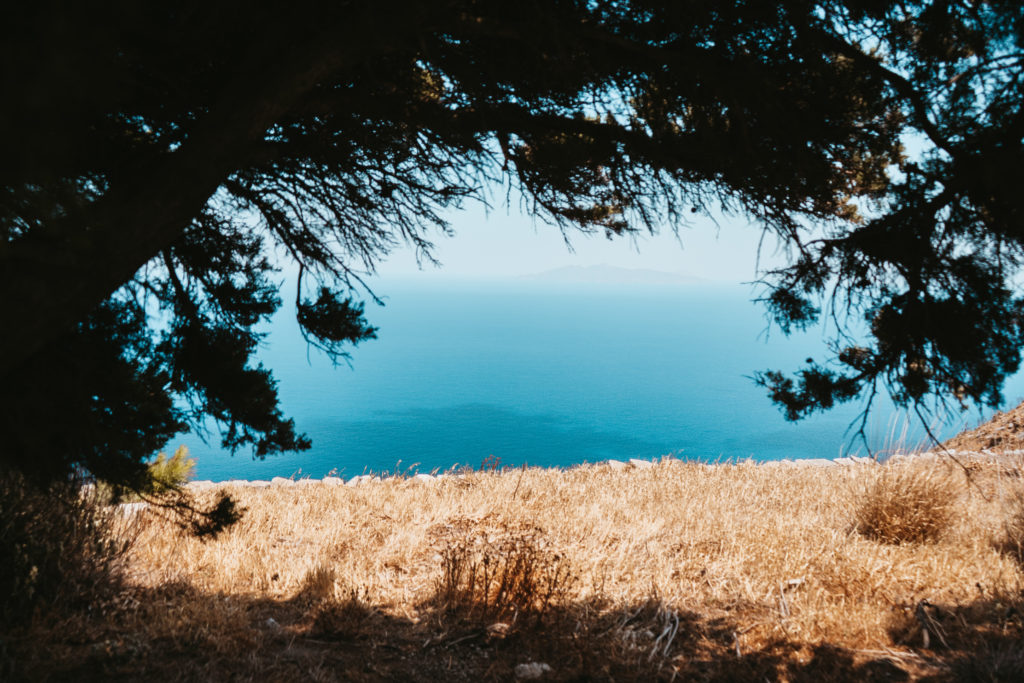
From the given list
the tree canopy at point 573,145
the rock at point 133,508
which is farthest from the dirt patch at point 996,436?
the rock at point 133,508

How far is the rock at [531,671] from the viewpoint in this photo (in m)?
3.24

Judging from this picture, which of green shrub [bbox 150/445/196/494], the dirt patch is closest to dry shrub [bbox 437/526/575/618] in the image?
green shrub [bbox 150/445/196/494]

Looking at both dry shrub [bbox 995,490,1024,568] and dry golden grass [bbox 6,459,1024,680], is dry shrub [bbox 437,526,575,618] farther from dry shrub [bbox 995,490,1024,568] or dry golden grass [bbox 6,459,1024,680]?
dry shrub [bbox 995,490,1024,568]

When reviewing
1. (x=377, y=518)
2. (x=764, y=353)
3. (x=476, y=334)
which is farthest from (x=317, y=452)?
(x=764, y=353)

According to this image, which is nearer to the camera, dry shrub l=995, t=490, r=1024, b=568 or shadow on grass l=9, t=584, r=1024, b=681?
shadow on grass l=9, t=584, r=1024, b=681

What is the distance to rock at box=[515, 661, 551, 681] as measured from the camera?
3.24 m

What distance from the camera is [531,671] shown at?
10.7 feet

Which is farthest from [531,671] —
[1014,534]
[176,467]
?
[1014,534]

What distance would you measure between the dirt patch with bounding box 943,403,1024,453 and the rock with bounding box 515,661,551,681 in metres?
9.93

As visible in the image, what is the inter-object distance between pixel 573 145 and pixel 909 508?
4722 millimetres

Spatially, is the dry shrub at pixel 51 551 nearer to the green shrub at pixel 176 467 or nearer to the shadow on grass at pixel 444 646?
the shadow on grass at pixel 444 646

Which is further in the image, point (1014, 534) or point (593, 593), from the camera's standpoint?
point (1014, 534)

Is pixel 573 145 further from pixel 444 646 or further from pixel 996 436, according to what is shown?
pixel 996 436

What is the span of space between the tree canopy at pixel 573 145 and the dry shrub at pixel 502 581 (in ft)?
6.44
